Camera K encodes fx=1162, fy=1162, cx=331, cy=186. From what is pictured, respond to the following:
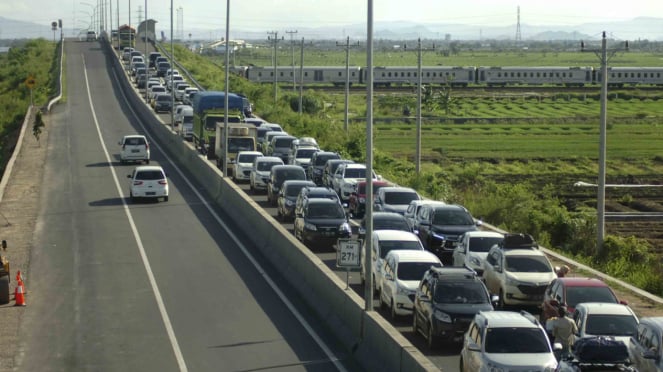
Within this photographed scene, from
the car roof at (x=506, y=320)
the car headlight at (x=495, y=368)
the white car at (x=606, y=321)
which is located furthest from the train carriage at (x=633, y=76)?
the car headlight at (x=495, y=368)

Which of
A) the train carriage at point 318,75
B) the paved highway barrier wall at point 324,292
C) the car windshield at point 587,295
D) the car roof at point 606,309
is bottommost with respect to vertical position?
the paved highway barrier wall at point 324,292

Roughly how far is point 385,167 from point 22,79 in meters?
72.7

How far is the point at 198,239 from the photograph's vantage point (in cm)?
3750

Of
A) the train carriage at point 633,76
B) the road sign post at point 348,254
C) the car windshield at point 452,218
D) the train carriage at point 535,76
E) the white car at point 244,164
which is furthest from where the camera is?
the train carriage at point 535,76

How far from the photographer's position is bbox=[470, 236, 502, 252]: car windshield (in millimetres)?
30391

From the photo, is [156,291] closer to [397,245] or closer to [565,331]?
[397,245]

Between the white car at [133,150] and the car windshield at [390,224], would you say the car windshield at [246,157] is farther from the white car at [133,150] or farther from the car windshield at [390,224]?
the car windshield at [390,224]

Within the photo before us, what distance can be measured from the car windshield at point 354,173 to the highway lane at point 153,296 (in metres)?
5.59

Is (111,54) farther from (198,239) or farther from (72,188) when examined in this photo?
(198,239)

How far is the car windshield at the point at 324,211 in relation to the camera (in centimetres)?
3553

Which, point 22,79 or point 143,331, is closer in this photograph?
point 143,331

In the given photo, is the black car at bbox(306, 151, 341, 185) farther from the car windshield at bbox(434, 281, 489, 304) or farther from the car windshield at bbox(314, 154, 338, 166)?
the car windshield at bbox(434, 281, 489, 304)

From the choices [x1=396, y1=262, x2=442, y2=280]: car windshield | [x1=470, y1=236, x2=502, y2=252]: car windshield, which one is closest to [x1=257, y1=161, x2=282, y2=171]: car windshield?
[x1=470, y1=236, x2=502, y2=252]: car windshield

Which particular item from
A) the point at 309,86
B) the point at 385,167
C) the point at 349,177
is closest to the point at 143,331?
the point at 349,177
